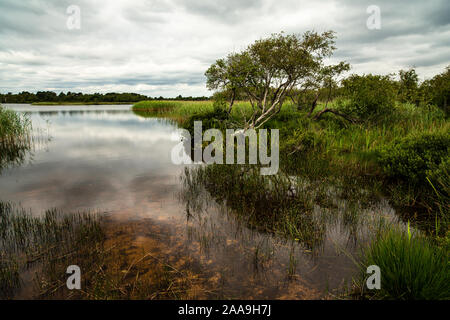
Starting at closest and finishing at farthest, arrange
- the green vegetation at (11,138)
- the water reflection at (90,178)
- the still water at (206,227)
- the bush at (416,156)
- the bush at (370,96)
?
the still water at (206,227)
the bush at (416,156)
the water reflection at (90,178)
the green vegetation at (11,138)
the bush at (370,96)

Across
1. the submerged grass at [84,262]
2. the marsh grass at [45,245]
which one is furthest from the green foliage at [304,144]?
the marsh grass at [45,245]

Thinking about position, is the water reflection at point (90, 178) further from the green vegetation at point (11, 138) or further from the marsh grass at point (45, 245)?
the green vegetation at point (11, 138)

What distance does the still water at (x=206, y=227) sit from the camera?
4414 mm

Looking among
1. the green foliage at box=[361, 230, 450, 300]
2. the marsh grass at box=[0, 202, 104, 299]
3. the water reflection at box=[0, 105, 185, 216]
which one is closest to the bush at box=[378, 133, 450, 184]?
the green foliage at box=[361, 230, 450, 300]

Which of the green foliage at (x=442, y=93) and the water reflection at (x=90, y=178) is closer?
the water reflection at (x=90, y=178)

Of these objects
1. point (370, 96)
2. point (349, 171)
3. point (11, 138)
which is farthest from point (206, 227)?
point (11, 138)

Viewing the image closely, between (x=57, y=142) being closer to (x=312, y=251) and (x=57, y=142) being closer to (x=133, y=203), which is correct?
(x=133, y=203)

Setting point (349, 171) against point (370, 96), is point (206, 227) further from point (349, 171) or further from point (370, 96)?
point (370, 96)

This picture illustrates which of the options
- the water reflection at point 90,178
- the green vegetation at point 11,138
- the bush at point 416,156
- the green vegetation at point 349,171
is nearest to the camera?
the green vegetation at point 349,171

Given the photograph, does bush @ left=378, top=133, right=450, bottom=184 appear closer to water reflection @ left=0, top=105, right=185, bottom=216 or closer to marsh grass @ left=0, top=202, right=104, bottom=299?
water reflection @ left=0, top=105, right=185, bottom=216

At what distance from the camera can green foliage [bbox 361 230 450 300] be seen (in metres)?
3.42

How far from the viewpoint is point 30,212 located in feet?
Answer: 24.2

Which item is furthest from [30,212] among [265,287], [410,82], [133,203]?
[410,82]

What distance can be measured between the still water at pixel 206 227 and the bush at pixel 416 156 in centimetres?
209
